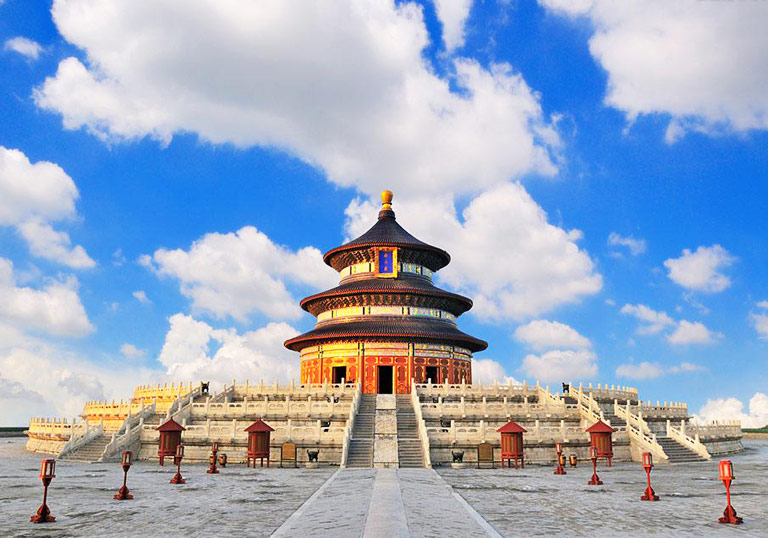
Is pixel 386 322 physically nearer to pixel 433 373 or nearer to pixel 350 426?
pixel 433 373

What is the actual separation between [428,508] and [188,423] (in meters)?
24.7

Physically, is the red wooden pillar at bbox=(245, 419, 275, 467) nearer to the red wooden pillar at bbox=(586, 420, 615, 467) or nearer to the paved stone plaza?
the paved stone plaza

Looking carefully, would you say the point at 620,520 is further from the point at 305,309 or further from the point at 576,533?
the point at 305,309

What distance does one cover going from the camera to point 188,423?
122ft

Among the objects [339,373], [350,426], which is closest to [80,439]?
[350,426]

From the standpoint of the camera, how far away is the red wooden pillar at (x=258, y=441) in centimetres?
3030

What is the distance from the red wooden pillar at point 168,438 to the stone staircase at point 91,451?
5117 millimetres

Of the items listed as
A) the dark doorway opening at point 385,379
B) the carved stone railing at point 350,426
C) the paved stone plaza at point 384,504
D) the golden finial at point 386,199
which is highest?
the golden finial at point 386,199

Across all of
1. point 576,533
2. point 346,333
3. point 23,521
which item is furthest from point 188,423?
point 576,533

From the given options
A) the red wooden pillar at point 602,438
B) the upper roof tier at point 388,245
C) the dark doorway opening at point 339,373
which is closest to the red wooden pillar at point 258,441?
the red wooden pillar at point 602,438

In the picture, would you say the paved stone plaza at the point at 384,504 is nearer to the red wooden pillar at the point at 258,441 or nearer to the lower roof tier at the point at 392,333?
the red wooden pillar at the point at 258,441

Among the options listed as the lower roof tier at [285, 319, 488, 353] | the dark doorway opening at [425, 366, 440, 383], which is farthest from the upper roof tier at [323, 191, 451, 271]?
the dark doorway opening at [425, 366, 440, 383]

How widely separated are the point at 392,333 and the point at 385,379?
169 inches

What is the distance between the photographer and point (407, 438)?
106ft
